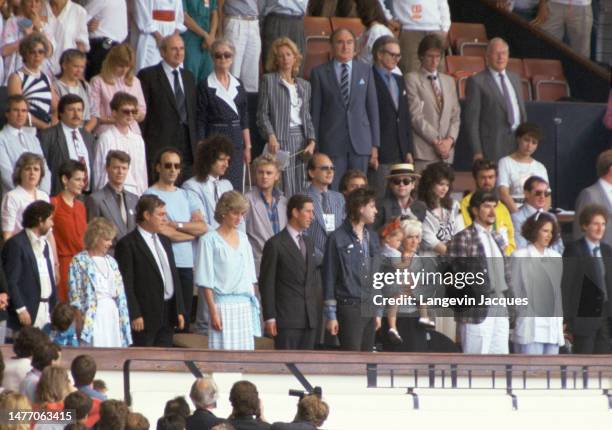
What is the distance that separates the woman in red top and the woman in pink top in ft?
3.93

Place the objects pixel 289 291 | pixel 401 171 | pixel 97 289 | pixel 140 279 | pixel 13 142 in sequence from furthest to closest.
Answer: pixel 401 171, pixel 13 142, pixel 289 291, pixel 140 279, pixel 97 289

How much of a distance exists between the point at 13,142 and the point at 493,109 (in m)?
4.34

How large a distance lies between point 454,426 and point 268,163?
2.22 meters

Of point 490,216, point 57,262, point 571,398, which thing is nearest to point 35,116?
point 57,262

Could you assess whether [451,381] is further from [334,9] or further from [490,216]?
[334,9]

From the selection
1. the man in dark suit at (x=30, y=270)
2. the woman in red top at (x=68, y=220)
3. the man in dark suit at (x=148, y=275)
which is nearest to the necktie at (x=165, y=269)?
the man in dark suit at (x=148, y=275)

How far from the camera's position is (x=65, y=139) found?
39.5 ft

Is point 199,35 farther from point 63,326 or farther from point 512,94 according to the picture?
point 63,326

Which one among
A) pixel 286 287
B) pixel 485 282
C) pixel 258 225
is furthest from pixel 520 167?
pixel 286 287

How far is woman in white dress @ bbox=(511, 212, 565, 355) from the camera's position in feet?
39.4

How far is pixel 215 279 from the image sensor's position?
37.0 feet

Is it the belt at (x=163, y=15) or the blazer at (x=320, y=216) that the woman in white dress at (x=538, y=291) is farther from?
the belt at (x=163, y=15)

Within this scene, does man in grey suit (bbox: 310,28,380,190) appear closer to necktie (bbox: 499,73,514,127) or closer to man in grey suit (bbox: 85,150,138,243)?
necktie (bbox: 499,73,514,127)

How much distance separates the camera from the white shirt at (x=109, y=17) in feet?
44.2
